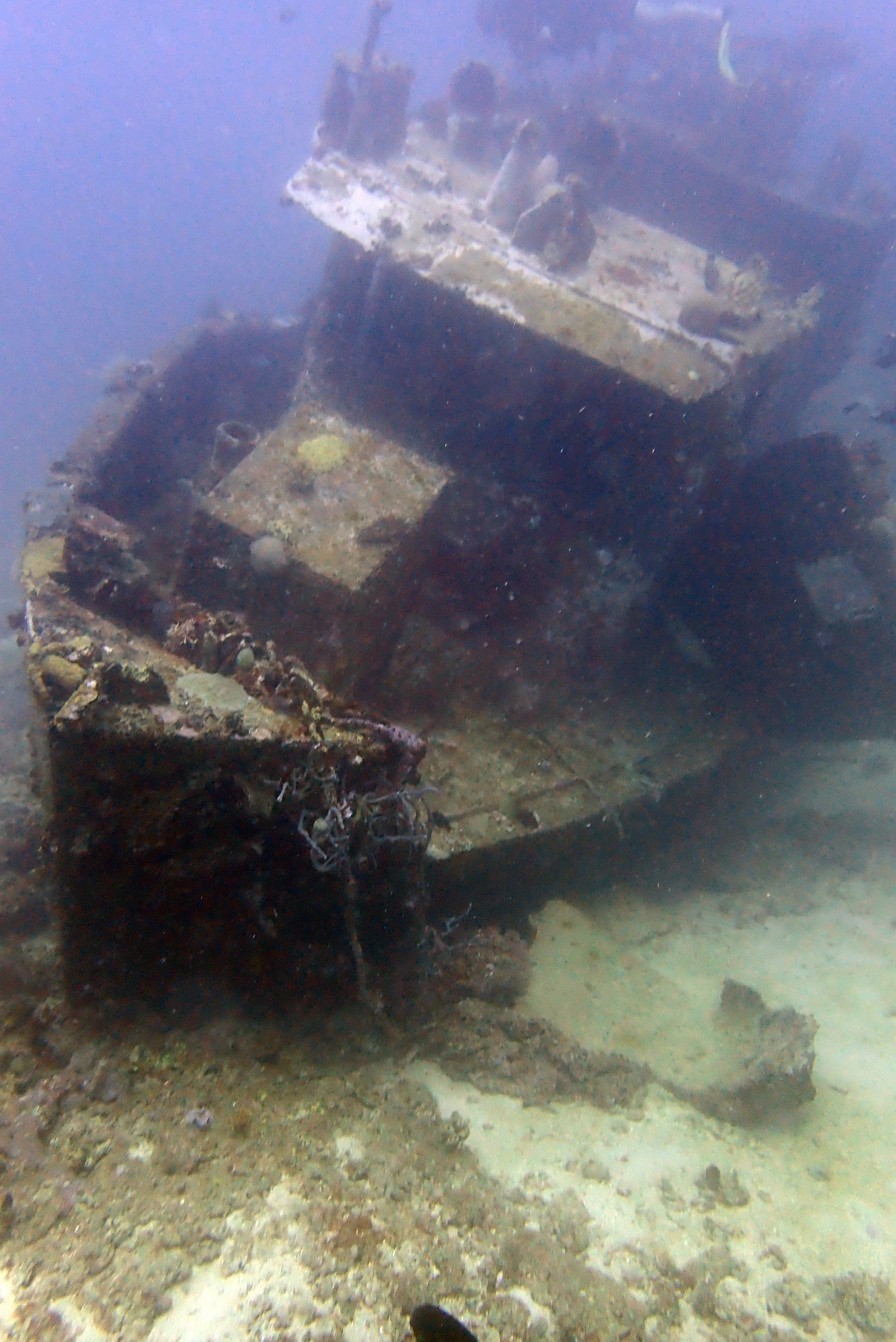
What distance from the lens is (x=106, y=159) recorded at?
6334 inches

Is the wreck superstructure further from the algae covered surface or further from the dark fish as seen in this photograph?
the dark fish

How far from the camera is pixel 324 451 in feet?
21.5

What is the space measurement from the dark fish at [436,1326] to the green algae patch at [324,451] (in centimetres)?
582

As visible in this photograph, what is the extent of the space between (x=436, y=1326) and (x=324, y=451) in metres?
6.18

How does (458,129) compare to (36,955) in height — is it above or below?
above

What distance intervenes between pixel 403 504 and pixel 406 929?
3.68 metres

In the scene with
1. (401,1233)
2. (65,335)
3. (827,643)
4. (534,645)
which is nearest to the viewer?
(401,1233)

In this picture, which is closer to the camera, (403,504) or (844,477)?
(403,504)

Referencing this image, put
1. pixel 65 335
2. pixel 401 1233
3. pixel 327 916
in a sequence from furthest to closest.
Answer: pixel 65 335, pixel 327 916, pixel 401 1233

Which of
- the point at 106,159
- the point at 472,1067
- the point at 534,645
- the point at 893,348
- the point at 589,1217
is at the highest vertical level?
the point at 106,159

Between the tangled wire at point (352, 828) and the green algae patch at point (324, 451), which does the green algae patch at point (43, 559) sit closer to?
the green algae patch at point (324, 451)

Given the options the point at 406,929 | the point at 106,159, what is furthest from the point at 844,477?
the point at 106,159

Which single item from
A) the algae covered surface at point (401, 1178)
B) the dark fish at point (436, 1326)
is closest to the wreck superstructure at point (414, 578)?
the algae covered surface at point (401, 1178)

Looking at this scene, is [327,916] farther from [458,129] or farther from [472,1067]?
[458,129]
